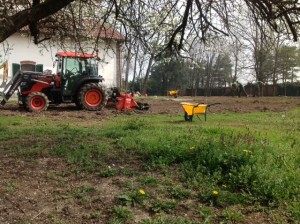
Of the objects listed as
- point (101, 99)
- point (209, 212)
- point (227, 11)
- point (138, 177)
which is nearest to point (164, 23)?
point (227, 11)

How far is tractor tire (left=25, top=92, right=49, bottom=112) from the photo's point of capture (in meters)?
15.4

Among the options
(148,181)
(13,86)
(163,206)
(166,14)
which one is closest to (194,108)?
(166,14)

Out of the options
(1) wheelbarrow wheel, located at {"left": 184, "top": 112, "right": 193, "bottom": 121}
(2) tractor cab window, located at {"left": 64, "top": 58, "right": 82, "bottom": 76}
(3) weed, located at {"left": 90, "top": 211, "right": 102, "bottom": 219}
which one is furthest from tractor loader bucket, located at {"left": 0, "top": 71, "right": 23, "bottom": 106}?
(3) weed, located at {"left": 90, "top": 211, "right": 102, "bottom": 219}

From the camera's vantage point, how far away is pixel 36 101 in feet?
51.5

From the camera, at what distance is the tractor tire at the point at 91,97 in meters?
16.3

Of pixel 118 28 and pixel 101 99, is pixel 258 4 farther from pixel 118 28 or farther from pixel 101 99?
pixel 101 99

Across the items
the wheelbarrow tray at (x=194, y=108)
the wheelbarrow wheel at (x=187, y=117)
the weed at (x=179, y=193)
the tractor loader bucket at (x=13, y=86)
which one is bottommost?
the weed at (x=179, y=193)

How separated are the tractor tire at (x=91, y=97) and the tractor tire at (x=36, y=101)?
54.5 inches

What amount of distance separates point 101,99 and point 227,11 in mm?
9962

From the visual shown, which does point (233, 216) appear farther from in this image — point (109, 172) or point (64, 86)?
point (64, 86)

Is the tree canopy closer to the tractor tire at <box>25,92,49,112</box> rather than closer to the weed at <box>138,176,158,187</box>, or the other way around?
the weed at <box>138,176,158,187</box>

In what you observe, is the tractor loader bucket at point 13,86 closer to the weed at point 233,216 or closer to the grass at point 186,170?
the grass at point 186,170

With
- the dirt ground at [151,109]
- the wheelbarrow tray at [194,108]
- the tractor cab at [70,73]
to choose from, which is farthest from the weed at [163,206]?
the tractor cab at [70,73]

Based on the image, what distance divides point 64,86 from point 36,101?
130 cm
